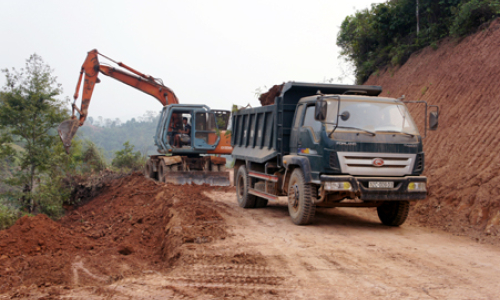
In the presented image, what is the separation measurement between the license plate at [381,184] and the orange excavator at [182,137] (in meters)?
9.65

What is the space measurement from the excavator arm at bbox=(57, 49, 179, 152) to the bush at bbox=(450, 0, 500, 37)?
12245 millimetres

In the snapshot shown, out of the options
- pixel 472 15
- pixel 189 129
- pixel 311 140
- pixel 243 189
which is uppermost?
pixel 472 15

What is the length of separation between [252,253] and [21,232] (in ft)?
13.5

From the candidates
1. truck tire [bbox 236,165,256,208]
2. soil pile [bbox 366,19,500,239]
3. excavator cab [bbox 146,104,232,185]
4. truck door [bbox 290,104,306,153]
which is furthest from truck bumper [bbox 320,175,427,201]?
excavator cab [bbox 146,104,232,185]

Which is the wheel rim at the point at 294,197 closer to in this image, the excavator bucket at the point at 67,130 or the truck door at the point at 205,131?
the truck door at the point at 205,131

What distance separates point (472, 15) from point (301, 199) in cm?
1076

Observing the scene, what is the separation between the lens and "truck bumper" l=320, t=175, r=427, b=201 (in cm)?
829

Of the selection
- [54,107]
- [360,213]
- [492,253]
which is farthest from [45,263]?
[54,107]

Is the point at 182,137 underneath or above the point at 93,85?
underneath

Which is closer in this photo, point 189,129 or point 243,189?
point 243,189

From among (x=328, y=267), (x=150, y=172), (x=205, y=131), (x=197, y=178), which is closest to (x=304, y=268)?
(x=328, y=267)

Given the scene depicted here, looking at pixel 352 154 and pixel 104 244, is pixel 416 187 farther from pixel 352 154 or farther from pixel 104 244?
pixel 104 244

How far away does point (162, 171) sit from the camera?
59.3 ft

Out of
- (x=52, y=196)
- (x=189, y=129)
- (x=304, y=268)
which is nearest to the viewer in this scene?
(x=304, y=268)
